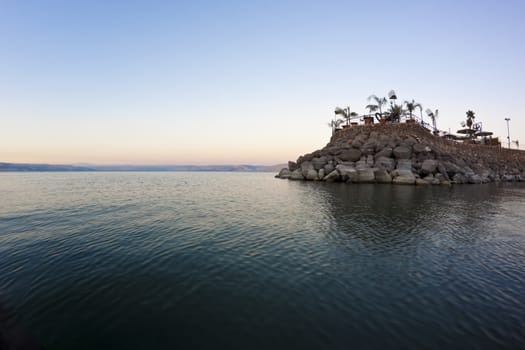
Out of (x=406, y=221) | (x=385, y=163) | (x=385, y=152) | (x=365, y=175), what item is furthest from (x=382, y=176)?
(x=406, y=221)

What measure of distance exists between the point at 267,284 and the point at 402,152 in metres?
56.3

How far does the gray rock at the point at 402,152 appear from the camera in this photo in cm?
5345

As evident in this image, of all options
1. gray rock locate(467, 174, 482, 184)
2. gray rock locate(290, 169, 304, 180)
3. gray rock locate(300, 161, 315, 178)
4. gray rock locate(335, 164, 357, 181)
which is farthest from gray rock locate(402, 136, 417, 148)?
gray rock locate(290, 169, 304, 180)

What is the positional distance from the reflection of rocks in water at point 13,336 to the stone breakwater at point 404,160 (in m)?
54.3

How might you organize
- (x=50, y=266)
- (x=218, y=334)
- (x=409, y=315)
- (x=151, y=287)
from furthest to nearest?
1. (x=50, y=266)
2. (x=151, y=287)
3. (x=409, y=315)
4. (x=218, y=334)

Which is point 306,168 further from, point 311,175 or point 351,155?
point 351,155

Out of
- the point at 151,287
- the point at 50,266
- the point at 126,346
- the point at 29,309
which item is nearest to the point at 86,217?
the point at 50,266

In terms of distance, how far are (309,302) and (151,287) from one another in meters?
6.69

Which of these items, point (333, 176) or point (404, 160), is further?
point (333, 176)

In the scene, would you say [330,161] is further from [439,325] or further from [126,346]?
[126,346]

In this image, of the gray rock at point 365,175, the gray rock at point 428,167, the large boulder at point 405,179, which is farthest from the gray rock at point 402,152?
the gray rock at point 365,175

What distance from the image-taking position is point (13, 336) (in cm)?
669

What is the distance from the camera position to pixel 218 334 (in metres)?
6.85

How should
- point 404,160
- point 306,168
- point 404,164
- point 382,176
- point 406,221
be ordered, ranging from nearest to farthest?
point 406,221
point 382,176
point 404,164
point 404,160
point 306,168
